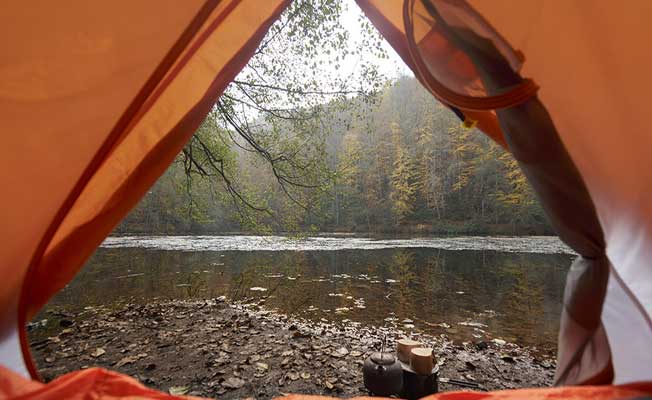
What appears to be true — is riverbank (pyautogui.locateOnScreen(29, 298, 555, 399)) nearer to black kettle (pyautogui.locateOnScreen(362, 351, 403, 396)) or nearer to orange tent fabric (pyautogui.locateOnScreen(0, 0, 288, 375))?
black kettle (pyautogui.locateOnScreen(362, 351, 403, 396))

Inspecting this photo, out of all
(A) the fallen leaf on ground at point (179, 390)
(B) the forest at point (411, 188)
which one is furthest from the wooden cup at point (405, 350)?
(B) the forest at point (411, 188)

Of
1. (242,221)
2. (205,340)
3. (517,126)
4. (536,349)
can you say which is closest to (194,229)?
(242,221)

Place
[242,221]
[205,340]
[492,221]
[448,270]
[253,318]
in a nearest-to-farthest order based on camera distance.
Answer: [205,340], [253,318], [242,221], [448,270], [492,221]

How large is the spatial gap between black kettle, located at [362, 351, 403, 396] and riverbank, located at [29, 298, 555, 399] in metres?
0.38

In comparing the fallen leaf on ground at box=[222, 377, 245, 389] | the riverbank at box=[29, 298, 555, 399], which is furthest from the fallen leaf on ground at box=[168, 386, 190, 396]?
the fallen leaf on ground at box=[222, 377, 245, 389]

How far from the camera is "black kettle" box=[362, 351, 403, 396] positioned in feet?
5.90

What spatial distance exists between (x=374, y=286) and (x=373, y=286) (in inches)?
0.7

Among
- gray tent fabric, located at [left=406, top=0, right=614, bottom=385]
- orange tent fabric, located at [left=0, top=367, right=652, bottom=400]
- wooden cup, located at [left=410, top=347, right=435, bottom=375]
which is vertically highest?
gray tent fabric, located at [left=406, top=0, right=614, bottom=385]

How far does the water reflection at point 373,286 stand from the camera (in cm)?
407

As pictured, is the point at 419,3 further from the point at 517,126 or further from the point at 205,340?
the point at 205,340

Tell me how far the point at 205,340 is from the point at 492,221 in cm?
2033

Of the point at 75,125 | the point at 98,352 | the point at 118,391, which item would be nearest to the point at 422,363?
the point at 118,391

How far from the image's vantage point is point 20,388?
0.95 m

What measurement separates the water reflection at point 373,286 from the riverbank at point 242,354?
0.58 m
